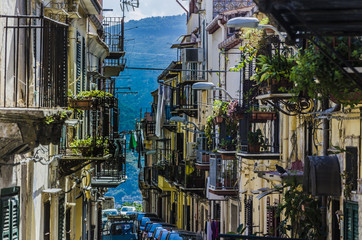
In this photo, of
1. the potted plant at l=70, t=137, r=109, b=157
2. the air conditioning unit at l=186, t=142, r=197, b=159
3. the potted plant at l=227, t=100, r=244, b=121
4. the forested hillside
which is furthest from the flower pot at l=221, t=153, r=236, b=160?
the forested hillside

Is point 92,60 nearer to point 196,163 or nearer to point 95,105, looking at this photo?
point 196,163

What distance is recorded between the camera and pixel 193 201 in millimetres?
44000

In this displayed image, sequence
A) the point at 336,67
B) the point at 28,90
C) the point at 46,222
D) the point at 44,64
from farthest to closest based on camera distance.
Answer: the point at 46,222 < the point at 44,64 < the point at 28,90 < the point at 336,67

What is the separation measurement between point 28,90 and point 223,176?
17051 millimetres

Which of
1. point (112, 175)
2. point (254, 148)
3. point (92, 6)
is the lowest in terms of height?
point (112, 175)

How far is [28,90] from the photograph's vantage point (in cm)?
1285

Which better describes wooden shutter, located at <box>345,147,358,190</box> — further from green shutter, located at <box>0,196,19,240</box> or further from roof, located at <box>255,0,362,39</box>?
roof, located at <box>255,0,362,39</box>

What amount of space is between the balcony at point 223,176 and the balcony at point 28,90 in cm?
1345

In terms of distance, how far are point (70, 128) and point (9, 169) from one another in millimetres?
8611

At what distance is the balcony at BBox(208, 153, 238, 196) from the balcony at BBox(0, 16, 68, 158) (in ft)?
44.1

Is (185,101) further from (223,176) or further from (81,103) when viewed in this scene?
(81,103)

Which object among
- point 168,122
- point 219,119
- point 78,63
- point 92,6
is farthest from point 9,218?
point 168,122

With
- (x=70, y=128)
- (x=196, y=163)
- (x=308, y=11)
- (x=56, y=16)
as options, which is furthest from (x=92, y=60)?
(x=308, y=11)

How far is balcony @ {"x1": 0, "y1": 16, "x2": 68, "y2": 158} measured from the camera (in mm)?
12641
